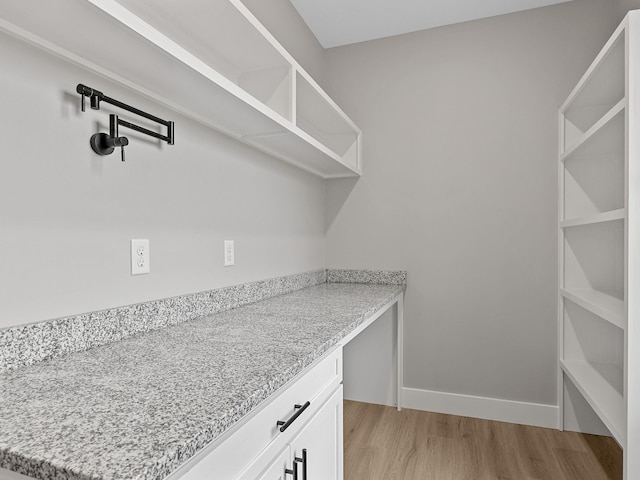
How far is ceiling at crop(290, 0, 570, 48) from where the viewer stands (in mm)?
2299

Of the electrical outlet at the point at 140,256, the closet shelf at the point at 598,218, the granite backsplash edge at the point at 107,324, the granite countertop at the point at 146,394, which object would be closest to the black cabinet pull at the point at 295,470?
the granite countertop at the point at 146,394

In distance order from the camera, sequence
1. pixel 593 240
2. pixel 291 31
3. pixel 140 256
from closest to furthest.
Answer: pixel 140 256, pixel 593 240, pixel 291 31

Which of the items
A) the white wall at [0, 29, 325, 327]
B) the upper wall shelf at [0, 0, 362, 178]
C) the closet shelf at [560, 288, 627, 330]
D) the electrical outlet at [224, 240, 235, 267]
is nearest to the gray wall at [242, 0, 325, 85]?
the upper wall shelf at [0, 0, 362, 178]

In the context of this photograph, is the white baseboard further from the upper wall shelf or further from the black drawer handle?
the black drawer handle

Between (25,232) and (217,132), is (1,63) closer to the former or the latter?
(25,232)

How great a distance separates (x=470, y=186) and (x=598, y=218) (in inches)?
33.2

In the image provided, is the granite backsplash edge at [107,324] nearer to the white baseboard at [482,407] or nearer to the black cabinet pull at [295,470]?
the black cabinet pull at [295,470]

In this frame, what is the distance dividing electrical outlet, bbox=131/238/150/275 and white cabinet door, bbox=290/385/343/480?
688 millimetres

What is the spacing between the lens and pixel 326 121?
2.44 m

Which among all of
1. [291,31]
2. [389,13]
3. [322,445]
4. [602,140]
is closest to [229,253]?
[322,445]

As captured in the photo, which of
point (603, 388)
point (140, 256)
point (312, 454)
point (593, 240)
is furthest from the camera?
point (593, 240)

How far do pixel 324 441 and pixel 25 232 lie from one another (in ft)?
3.27

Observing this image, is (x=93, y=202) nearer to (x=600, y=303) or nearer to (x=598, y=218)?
(x=598, y=218)

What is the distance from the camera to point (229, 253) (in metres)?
1.70
